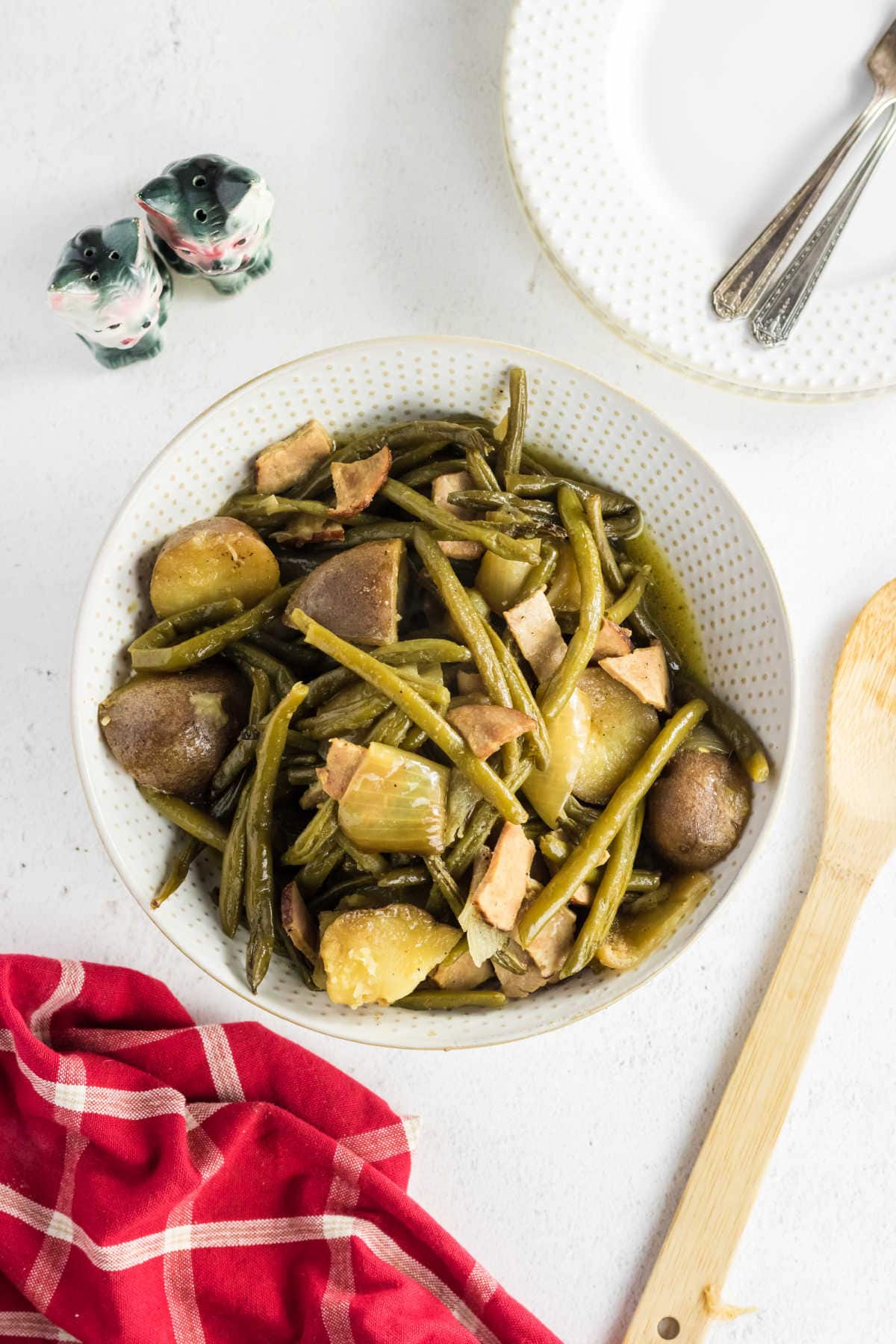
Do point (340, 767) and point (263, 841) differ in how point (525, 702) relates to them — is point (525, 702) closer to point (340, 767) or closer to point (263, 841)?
point (340, 767)

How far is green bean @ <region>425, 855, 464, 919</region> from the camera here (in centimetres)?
203

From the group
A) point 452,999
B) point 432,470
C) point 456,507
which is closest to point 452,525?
point 456,507

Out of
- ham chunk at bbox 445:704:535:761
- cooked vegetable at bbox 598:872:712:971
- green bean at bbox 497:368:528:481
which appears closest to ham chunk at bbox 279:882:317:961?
ham chunk at bbox 445:704:535:761

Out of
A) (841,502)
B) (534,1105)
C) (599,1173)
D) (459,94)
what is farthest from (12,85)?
(599,1173)

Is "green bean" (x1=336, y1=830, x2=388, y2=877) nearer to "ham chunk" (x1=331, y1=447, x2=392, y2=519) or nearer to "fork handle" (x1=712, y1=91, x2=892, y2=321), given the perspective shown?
"ham chunk" (x1=331, y1=447, x2=392, y2=519)

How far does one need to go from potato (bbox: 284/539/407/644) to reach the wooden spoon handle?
4.30 feet

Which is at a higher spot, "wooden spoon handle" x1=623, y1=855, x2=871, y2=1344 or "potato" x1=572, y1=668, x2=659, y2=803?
"potato" x1=572, y1=668, x2=659, y2=803

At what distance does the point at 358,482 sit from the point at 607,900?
1030 mm

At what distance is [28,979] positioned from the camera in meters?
2.43

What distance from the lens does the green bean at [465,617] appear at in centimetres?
202

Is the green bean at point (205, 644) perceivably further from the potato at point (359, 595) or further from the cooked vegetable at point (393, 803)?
the cooked vegetable at point (393, 803)

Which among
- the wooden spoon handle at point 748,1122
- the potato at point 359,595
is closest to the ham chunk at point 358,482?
the potato at point 359,595

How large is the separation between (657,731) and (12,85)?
2191 millimetres

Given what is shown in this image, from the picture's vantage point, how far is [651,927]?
2148 mm
